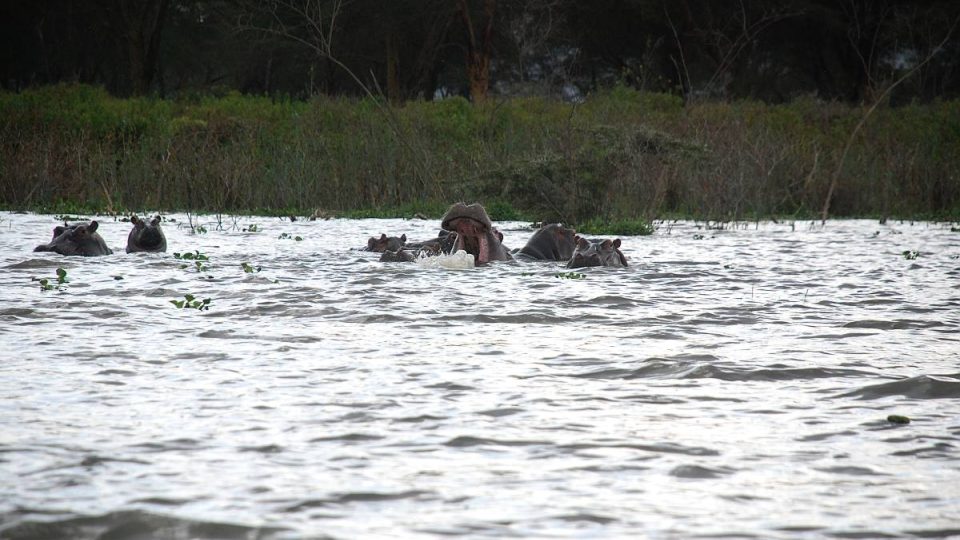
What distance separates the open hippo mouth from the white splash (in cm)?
16

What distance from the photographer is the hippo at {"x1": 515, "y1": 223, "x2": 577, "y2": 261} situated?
35.9 ft

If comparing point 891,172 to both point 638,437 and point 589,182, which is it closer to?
point 589,182

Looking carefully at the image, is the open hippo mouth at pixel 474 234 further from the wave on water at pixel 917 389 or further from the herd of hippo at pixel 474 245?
the wave on water at pixel 917 389

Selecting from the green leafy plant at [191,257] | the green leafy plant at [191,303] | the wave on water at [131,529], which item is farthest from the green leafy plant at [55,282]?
the wave on water at [131,529]

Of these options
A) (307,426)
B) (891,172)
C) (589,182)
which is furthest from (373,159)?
(307,426)

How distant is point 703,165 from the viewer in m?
17.9

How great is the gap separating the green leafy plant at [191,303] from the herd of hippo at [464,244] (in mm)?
2667

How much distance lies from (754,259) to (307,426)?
7792 millimetres

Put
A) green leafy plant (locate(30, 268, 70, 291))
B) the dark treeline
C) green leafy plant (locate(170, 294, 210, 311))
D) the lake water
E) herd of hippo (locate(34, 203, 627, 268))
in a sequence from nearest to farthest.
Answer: the lake water < green leafy plant (locate(170, 294, 210, 311)) < green leafy plant (locate(30, 268, 70, 291)) < herd of hippo (locate(34, 203, 627, 268)) < the dark treeline

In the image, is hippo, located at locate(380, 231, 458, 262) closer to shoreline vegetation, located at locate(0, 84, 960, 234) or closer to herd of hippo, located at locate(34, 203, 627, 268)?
herd of hippo, located at locate(34, 203, 627, 268)

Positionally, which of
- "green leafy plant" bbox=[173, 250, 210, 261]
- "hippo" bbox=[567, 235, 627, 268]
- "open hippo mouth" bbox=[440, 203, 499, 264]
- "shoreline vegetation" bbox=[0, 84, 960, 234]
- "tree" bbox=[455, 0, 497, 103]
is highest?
"tree" bbox=[455, 0, 497, 103]

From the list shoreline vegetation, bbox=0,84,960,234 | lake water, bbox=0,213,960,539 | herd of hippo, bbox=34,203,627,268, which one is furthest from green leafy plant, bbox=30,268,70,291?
shoreline vegetation, bbox=0,84,960,234

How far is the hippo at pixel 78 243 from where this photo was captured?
10.6 meters

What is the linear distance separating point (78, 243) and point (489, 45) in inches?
851
